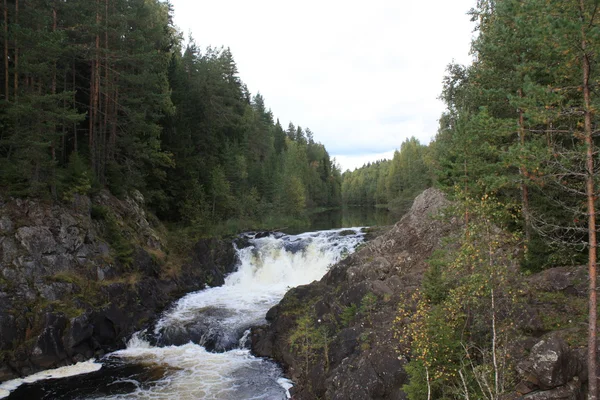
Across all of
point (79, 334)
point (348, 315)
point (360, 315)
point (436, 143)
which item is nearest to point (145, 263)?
point (79, 334)

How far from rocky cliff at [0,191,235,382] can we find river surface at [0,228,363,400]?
0.79 metres

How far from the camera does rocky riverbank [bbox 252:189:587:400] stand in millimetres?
7691

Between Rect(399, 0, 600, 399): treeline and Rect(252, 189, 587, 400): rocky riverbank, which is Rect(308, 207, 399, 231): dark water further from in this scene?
Rect(399, 0, 600, 399): treeline

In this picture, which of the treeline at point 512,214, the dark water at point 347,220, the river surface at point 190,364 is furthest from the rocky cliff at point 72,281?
the dark water at point 347,220

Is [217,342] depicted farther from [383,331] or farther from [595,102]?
[595,102]

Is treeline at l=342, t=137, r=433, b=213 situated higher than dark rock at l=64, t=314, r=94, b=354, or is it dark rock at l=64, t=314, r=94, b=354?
treeline at l=342, t=137, r=433, b=213

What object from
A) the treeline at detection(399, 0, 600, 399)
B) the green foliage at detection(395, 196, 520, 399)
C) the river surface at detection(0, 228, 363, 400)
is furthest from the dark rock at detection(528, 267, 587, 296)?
the river surface at detection(0, 228, 363, 400)

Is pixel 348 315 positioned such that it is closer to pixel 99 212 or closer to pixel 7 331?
pixel 7 331

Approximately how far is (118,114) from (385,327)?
2313cm

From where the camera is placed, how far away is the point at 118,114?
86.6 feet

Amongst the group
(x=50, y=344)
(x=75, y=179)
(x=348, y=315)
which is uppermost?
(x=75, y=179)

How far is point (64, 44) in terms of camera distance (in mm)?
21156

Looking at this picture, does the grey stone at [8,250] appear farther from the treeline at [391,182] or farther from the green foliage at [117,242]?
the treeline at [391,182]

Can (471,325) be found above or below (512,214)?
below
